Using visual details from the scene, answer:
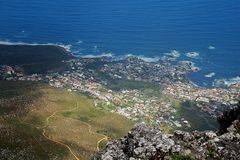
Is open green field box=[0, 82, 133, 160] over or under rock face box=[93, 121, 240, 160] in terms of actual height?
under

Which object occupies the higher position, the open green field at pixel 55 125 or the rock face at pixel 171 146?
the rock face at pixel 171 146

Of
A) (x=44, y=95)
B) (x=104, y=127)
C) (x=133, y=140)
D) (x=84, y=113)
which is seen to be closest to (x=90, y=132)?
(x=104, y=127)

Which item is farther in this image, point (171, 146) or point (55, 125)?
point (55, 125)

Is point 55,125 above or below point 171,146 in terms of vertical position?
below

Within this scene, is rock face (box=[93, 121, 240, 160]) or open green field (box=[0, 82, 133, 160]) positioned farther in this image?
open green field (box=[0, 82, 133, 160])

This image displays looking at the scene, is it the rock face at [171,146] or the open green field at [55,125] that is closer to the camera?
the rock face at [171,146]
